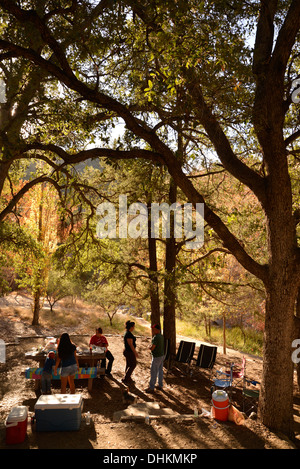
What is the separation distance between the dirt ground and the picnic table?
370 mm

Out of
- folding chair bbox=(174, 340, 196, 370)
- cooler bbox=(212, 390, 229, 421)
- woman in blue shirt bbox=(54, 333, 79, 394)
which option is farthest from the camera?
folding chair bbox=(174, 340, 196, 370)

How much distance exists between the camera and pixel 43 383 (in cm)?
697

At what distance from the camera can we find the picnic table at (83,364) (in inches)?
296

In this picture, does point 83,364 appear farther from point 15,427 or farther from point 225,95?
point 225,95

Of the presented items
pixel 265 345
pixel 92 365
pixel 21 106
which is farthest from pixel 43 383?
pixel 21 106

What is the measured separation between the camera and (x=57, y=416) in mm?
4816

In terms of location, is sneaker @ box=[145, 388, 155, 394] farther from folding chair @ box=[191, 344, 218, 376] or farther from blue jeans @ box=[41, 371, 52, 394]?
blue jeans @ box=[41, 371, 52, 394]

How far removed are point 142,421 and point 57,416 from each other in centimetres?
144

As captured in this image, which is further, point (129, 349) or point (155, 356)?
point (129, 349)

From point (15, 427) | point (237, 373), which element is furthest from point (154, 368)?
point (15, 427)

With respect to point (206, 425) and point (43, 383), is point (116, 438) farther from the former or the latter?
point (43, 383)

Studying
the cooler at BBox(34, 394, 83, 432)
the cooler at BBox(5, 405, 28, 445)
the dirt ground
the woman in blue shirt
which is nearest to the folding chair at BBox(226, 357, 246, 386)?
the dirt ground

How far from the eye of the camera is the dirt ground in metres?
4.65
